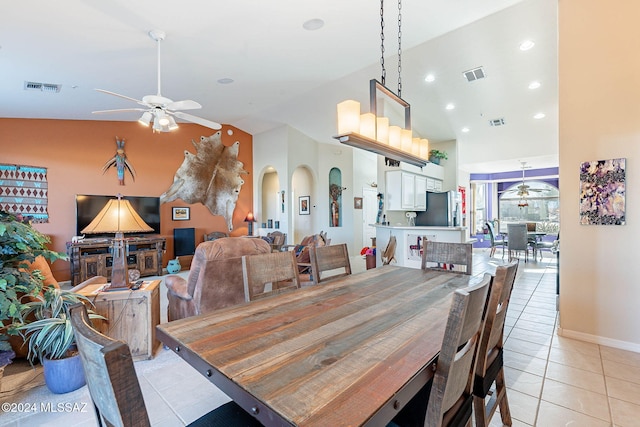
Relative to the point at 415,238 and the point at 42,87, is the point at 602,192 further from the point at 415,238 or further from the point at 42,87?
the point at 42,87

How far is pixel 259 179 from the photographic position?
26.2ft

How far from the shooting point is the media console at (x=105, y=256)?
523 centimetres

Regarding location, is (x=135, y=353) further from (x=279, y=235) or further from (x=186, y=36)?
(x=279, y=235)

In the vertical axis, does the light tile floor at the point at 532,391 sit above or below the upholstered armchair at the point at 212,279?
below

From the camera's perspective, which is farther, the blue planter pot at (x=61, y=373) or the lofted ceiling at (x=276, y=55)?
the lofted ceiling at (x=276, y=55)

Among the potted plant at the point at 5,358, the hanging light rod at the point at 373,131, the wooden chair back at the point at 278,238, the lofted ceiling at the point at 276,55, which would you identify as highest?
the lofted ceiling at the point at 276,55

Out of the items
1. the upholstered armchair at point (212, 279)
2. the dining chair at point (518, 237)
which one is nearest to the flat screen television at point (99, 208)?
the upholstered armchair at point (212, 279)

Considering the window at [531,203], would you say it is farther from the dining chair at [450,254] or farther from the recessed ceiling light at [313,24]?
the recessed ceiling light at [313,24]

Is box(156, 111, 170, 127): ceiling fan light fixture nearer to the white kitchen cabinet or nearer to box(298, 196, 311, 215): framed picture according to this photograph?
the white kitchen cabinet

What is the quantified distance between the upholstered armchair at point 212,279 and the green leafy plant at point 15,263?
1.00 meters

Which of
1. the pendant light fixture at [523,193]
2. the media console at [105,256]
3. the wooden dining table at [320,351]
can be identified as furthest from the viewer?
the pendant light fixture at [523,193]

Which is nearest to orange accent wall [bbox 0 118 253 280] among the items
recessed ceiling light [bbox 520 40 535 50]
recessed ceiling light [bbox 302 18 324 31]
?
recessed ceiling light [bbox 302 18 324 31]

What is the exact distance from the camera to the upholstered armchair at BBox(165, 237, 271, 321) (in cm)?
262

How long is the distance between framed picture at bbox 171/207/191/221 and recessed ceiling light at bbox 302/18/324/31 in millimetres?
5026
